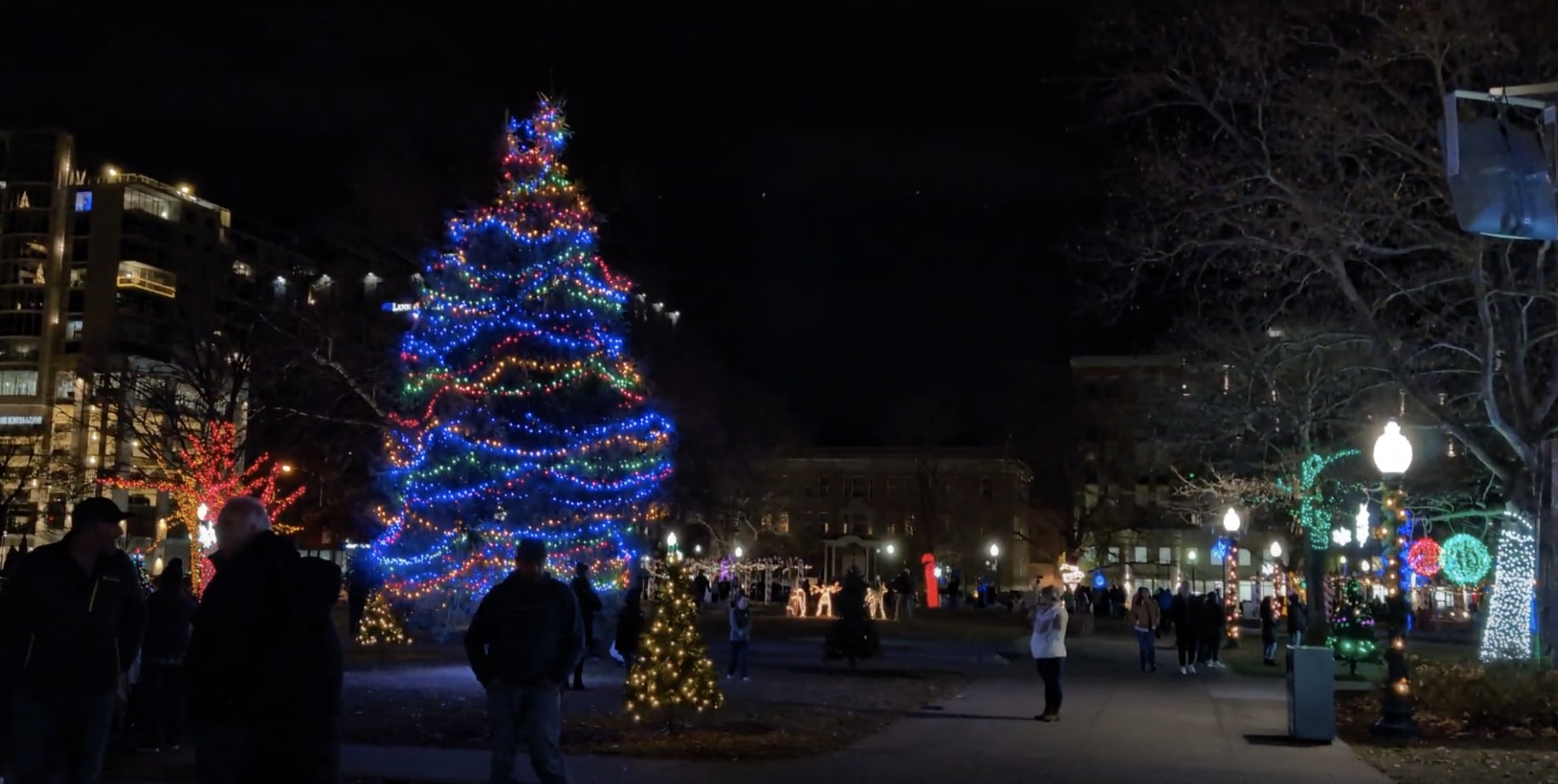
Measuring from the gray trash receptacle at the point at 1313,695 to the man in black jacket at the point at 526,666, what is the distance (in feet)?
31.2

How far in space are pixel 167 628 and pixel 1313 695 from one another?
37.7ft

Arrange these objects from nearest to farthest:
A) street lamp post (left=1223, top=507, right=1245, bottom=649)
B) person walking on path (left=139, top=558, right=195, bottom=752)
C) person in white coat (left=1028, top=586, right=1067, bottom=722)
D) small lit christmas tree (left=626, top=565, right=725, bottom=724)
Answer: person walking on path (left=139, top=558, right=195, bottom=752)
small lit christmas tree (left=626, top=565, right=725, bottom=724)
person in white coat (left=1028, top=586, right=1067, bottom=722)
street lamp post (left=1223, top=507, right=1245, bottom=649)

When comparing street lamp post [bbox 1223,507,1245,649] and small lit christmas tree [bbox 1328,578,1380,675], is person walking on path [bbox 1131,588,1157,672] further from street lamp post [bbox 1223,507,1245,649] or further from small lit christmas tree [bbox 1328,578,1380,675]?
street lamp post [bbox 1223,507,1245,649]

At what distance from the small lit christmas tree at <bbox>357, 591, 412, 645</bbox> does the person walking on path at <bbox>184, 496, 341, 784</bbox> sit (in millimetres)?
22106

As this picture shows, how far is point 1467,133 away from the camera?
43.0ft

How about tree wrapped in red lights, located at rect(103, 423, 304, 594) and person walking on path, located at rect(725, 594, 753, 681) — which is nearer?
person walking on path, located at rect(725, 594, 753, 681)

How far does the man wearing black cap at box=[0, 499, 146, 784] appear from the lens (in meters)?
7.30

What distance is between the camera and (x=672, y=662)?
598 inches

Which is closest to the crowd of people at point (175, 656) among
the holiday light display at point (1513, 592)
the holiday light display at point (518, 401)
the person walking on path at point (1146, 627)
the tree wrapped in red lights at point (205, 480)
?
the holiday light display at point (518, 401)

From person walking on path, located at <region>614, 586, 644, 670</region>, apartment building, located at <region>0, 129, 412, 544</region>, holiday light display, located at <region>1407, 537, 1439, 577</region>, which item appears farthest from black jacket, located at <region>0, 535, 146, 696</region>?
apartment building, located at <region>0, 129, 412, 544</region>

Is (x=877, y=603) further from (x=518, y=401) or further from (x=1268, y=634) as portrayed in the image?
(x=518, y=401)

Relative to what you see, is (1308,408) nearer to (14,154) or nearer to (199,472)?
(199,472)

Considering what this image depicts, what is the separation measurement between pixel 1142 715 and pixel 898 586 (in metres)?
32.4

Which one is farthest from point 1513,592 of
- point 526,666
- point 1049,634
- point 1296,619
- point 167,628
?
point 167,628
